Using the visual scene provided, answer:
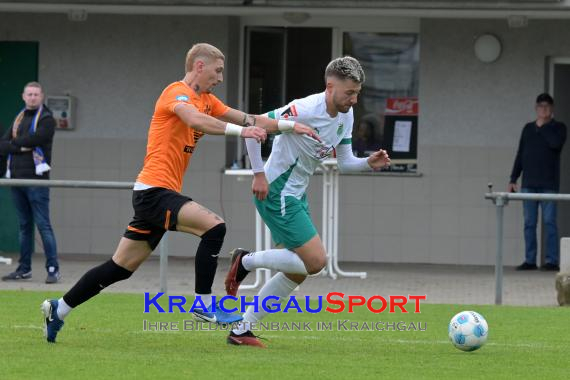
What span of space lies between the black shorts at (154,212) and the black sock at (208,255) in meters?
0.24

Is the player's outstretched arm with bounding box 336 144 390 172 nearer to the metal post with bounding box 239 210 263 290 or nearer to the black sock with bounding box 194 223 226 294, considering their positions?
the black sock with bounding box 194 223 226 294

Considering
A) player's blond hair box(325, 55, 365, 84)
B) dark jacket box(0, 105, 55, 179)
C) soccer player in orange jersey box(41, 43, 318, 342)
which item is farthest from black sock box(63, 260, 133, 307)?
dark jacket box(0, 105, 55, 179)

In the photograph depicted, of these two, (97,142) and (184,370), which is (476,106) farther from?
(184,370)

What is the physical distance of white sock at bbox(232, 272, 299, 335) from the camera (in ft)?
28.5

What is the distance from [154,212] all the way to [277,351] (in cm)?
126

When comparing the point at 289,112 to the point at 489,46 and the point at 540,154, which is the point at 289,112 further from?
the point at 489,46

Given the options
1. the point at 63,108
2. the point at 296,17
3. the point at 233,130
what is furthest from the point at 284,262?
the point at 63,108

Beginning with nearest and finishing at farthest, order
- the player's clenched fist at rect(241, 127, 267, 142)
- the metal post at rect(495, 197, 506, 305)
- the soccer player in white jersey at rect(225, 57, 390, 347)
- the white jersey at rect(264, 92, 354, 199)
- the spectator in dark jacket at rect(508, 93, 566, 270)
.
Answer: the player's clenched fist at rect(241, 127, 267, 142), the soccer player in white jersey at rect(225, 57, 390, 347), the white jersey at rect(264, 92, 354, 199), the metal post at rect(495, 197, 506, 305), the spectator in dark jacket at rect(508, 93, 566, 270)

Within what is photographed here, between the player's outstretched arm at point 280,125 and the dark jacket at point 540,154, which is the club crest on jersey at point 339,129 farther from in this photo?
the dark jacket at point 540,154

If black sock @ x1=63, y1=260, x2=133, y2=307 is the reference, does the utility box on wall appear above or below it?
above

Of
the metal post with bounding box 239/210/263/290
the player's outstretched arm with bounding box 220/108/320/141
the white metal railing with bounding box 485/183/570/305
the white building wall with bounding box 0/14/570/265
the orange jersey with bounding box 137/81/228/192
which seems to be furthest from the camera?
the white building wall with bounding box 0/14/570/265

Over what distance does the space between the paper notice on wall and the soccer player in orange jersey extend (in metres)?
8.03

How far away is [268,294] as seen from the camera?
8695 mm

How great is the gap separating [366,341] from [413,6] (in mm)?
6231
